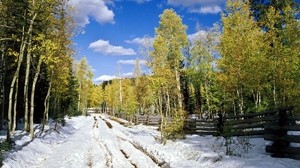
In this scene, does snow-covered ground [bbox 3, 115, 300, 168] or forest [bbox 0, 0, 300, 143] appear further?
forest [bbox 0, 0, 300, 143]

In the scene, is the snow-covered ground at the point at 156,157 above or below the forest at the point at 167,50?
below

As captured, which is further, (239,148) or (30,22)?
(30,22)

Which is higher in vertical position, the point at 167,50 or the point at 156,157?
the point at 167,50

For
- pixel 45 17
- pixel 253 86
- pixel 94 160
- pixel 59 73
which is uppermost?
pixel 45 17

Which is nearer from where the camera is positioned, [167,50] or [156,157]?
[156,157]

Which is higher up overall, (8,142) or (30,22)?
(30,22)

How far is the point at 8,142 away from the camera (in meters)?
17.1

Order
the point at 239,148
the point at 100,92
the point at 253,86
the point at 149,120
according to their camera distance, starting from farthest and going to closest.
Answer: the point at 100,92
the point at 149,120
the point at 253,86
the point at 239,148

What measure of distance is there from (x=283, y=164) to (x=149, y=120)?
130 ft

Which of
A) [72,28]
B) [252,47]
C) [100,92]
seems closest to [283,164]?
[252,47]

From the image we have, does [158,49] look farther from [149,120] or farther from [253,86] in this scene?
[149,120]

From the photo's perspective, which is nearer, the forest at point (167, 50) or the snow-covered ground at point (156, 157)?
the snow-covered ground at point (156, 157)

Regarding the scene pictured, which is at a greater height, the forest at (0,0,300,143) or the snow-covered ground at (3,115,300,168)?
the forest at (0,0,300,143)

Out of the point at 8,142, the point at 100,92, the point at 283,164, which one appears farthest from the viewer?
the point at 100,92
